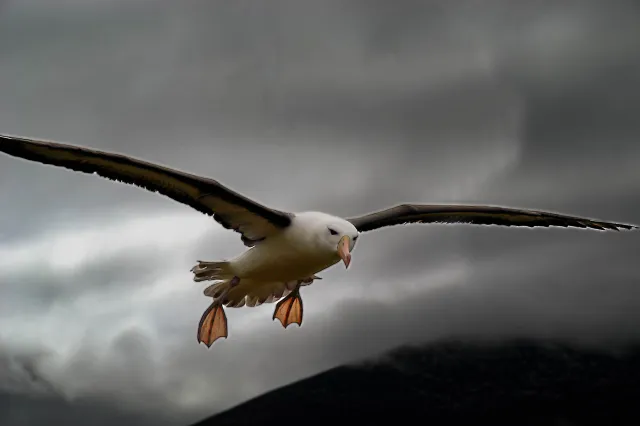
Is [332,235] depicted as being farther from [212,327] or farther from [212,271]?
[212,327]

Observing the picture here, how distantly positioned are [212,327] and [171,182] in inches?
196

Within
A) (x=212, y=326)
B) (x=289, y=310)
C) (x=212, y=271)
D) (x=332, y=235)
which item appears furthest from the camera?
(x=289, y=310)

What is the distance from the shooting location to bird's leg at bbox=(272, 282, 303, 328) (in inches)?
855

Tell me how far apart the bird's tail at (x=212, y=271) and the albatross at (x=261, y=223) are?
0.02m

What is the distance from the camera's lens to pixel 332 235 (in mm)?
16969

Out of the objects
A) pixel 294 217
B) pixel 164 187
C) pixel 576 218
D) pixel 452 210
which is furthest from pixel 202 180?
pixel 576 218

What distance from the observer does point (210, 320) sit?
21000 millimetres

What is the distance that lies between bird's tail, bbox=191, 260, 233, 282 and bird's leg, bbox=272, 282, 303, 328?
2770 mm

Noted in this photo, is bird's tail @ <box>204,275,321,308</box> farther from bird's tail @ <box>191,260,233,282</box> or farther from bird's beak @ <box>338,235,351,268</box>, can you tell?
bird's beak @ <box>338,235,351,268</box>

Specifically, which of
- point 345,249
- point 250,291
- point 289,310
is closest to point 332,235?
point 345,249

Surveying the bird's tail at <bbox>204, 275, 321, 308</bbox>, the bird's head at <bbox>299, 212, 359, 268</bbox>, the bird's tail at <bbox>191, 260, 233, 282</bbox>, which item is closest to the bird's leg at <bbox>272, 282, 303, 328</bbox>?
the bird's tail at <bbox>204, 275, 321, 308</bbox>

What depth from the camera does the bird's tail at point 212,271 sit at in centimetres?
1900

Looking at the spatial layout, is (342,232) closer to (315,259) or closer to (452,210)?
(315,259)

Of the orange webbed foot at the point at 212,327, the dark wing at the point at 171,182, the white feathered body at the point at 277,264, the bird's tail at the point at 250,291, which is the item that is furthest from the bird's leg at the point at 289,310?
the dark wing at the point at 171,182
